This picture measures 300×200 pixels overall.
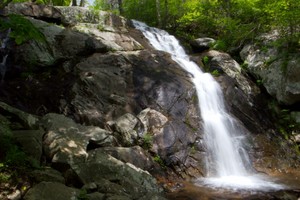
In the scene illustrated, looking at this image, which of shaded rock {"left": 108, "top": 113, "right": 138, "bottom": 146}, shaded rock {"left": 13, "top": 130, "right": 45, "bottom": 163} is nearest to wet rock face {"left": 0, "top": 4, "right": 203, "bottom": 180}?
shaded rock {"left": 108, "top": 113, "right": 138, "bottom": 146}

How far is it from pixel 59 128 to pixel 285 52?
9706mm

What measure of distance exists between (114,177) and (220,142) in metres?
4.81

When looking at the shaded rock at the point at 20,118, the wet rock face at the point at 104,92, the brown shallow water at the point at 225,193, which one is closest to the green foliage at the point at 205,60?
the wet rock face at the point at 104,92

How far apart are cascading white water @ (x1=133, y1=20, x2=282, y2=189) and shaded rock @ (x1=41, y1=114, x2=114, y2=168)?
312cm

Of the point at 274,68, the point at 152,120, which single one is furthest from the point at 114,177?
the point at 274,68

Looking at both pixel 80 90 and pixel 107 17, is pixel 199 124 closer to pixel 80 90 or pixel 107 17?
pixel 80 90

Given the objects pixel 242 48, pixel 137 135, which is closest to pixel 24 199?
pixel 137 135

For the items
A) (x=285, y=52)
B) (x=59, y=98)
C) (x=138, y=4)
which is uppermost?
(x=138, y=4)

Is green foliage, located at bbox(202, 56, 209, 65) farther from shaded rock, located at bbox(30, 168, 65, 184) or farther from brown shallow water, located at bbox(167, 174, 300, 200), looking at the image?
shaded rock, located at bbox(30, 168, 65, 184)

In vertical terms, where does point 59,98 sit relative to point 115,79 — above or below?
below

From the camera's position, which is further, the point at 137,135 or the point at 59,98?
the point at 59,98

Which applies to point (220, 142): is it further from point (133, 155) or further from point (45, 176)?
point (45, 176)

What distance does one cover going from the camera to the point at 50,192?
446cm

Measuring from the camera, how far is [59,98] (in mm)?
9531
